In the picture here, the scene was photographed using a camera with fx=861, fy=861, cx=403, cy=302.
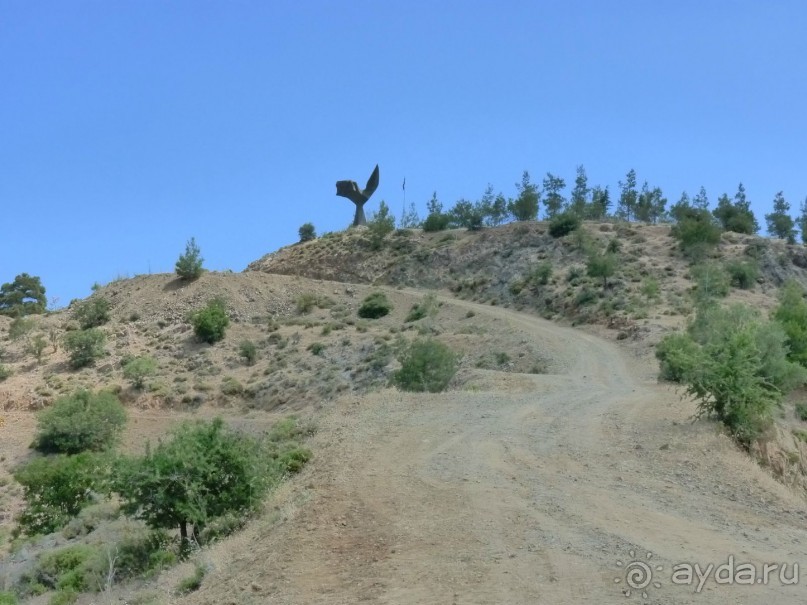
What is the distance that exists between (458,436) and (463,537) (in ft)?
24.0

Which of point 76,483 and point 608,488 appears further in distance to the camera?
point 76,483

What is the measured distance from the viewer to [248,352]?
54.8m

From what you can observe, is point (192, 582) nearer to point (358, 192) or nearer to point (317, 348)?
point (317, 348)

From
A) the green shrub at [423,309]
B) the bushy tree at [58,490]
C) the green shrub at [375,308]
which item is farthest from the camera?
the green shrub at [375,308]

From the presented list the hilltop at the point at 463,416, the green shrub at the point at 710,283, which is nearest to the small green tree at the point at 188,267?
the hilltop at the point at 463,416

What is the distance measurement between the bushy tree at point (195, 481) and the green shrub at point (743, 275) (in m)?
47.8

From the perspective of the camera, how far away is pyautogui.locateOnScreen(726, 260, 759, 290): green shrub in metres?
57.0

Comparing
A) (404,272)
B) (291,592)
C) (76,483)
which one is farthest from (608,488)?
(404,272)

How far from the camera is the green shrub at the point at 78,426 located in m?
40.7

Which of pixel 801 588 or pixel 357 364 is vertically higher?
pixel 357 364

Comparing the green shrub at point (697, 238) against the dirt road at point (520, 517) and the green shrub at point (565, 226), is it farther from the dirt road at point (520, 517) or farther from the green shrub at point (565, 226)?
the dirt road at point (520, 517)

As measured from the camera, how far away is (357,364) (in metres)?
48.5

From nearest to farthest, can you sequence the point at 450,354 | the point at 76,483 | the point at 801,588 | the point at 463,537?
the point at 801,588 < the point at 463,537 < the point at 76,483 < the point at 450,354

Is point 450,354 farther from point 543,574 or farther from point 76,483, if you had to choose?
point 543,574
